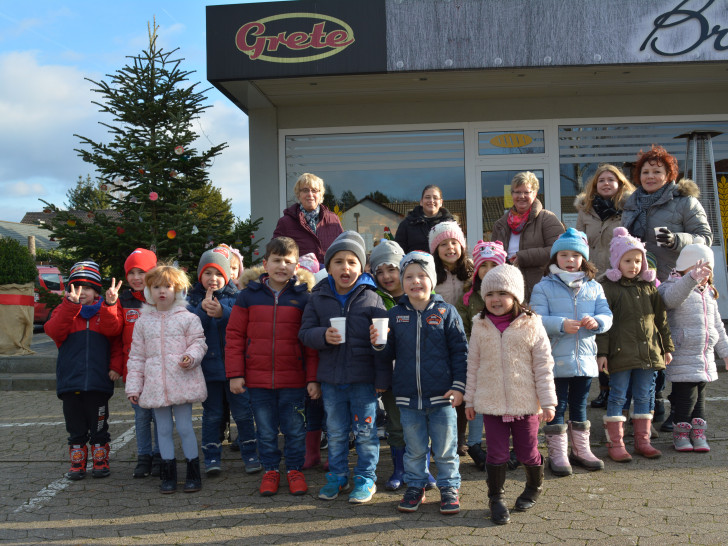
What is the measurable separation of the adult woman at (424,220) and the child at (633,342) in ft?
5.23

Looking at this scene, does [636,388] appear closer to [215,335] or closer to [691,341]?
[691,341]

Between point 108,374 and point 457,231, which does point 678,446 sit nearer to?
point 457,231

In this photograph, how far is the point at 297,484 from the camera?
4176mm

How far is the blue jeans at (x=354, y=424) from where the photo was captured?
405cm

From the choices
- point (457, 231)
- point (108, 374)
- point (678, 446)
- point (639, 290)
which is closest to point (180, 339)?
point (108, 374)

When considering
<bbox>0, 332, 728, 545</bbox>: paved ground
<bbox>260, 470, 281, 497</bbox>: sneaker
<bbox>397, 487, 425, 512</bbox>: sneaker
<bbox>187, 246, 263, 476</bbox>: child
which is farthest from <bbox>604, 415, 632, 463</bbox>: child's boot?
<bbox>187, 246, 263, 476</bbox>: child

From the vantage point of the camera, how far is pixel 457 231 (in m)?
4.84

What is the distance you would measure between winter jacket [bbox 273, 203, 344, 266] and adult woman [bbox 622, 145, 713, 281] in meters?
2.86

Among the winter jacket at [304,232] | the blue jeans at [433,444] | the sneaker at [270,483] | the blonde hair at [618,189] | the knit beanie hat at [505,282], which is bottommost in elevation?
the sneaker at [270,483]

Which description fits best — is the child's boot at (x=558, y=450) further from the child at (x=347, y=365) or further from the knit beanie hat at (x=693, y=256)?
the knit beanie hat at (x=693, y=256)

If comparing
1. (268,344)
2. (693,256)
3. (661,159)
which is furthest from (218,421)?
(661,159)

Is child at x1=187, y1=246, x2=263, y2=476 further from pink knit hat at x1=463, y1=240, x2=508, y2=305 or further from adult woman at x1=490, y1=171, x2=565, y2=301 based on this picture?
adult woman at x1=490, y1=171, x2=565, y2=301

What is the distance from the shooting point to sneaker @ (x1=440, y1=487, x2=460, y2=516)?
371 centimetres

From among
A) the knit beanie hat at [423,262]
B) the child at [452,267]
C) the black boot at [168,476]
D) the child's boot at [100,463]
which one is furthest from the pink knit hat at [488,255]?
the child's boot at [100,463]
